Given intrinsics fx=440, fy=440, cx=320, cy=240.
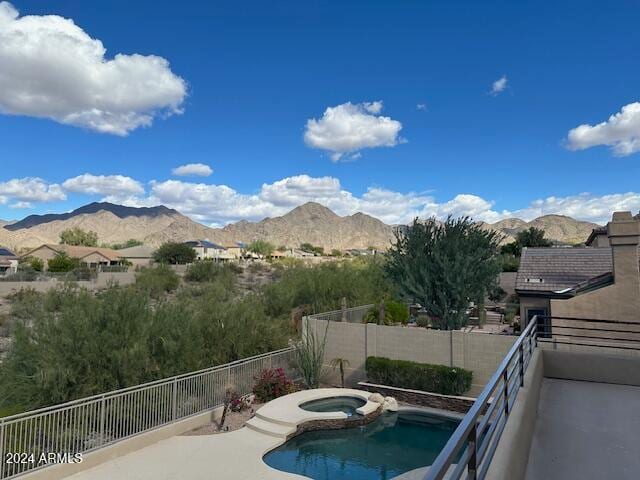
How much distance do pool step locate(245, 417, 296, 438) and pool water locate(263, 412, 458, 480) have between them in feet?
0.93

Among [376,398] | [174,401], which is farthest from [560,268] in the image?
[174,401]

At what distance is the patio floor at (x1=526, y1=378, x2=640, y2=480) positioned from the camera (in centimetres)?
347

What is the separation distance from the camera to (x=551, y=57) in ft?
67.6

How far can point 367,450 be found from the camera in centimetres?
1135

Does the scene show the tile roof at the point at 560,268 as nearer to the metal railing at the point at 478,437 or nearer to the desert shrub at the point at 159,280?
the metal railing at the point at 478,437

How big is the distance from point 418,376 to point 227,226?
155537 mm

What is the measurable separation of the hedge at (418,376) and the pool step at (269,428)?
16.1 ft

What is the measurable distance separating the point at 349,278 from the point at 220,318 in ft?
37.8

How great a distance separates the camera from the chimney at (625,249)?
13828 mm

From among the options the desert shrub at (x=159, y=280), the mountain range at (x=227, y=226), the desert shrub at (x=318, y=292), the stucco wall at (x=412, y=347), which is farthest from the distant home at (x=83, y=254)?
the mountain range at (x=227, y=226)

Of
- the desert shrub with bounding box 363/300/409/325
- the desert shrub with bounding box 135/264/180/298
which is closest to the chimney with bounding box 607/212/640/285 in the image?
the desert shrub with bounding box 363/300/409/325

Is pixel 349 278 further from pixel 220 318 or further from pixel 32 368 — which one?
pixel 32 368

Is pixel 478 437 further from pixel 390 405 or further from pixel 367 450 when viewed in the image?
pixel 390 405

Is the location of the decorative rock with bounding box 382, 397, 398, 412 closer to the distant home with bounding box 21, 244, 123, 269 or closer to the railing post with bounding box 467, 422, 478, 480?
the railing post with bounding box 467, 422, 478, 480
